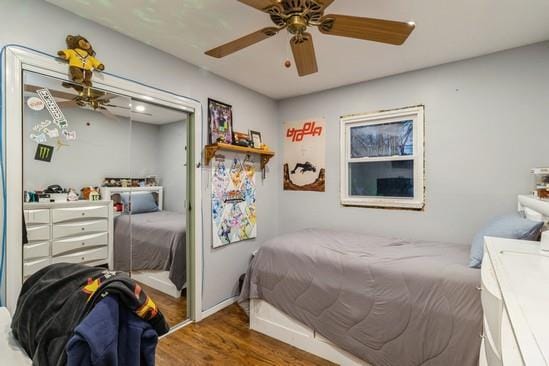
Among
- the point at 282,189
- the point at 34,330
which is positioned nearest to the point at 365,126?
the point at 282,189

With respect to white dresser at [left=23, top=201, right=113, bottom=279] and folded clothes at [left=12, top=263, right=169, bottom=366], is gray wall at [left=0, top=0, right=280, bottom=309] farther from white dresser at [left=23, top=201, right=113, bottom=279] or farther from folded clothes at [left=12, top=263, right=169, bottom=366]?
folded clothes at [left=12, top=263, right=169, bottom=366]

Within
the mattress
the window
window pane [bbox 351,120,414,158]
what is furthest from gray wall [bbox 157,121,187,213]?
window pane [bbox 351,120,414,158]

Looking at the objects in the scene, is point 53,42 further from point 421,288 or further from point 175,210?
point 421,288

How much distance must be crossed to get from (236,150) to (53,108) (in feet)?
5.19

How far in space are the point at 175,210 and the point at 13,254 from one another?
1271mm

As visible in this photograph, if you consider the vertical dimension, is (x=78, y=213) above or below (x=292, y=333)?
above

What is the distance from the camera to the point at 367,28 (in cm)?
145

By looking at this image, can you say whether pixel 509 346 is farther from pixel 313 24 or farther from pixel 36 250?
pixel 36 250

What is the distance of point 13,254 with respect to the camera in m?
1.54

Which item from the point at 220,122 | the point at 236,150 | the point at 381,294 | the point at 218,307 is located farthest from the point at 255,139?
the point at 381,294

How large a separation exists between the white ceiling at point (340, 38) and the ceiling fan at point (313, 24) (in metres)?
0.34

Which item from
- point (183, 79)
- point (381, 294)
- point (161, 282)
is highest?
point (183, 79)

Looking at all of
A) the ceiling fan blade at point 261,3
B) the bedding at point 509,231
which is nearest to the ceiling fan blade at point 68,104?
the ceiling fan blade at point 261,3

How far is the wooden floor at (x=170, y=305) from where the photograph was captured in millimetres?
2595
